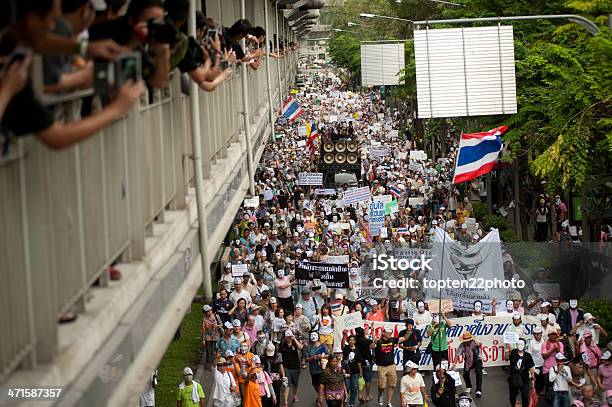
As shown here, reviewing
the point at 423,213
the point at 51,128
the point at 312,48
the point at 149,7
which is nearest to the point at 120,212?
the point at 149,7

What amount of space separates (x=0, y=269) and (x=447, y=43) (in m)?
23.9

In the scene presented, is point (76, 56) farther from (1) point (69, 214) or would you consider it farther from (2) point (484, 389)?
(2) point (484, 389)

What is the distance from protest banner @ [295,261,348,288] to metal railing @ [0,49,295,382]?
977cm

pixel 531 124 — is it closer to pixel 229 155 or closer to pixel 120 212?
pixel 229 155

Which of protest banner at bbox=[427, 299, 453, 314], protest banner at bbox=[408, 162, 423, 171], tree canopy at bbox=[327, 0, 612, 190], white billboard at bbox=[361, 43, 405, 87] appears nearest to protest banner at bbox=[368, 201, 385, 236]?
tree canopy at bbox=[327, 0, 612, 190]

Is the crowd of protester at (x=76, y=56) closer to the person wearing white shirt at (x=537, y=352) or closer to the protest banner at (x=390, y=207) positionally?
the person wearing white shirt at (x=537, y=352)

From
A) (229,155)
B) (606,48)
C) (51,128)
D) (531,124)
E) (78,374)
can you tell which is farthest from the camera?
(531,124)

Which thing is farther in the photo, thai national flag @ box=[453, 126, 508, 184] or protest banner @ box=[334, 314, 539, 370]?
thai national flag @ box=[453, 126, 508, 184]

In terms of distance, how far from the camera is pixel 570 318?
18859 millimetres

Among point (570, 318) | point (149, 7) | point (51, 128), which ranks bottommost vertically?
point (570, 318)

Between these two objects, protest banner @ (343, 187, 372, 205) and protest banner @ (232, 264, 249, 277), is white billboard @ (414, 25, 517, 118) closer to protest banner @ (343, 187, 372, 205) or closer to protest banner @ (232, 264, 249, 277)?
protest banner @ (343, 187, 372, 205)

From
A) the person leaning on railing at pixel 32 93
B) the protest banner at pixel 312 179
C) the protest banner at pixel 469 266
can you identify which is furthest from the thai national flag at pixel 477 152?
the person leaning on railing at pixel 32 93

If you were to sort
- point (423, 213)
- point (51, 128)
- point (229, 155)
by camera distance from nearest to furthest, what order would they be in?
point (51, 128)
point (229, 155)
point (423, 213)

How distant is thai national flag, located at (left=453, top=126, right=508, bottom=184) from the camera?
2319 centimetres
